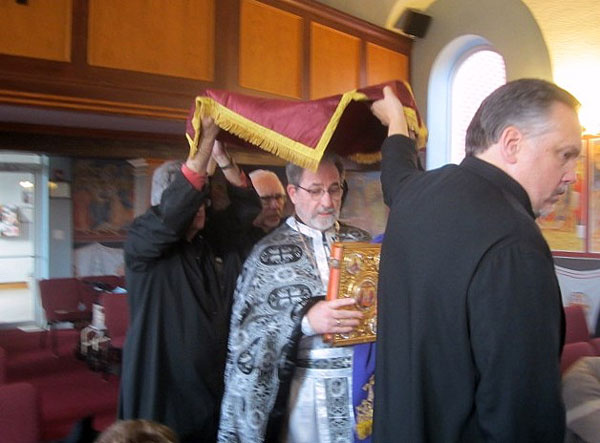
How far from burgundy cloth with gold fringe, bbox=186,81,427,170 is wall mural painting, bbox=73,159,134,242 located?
191 inches

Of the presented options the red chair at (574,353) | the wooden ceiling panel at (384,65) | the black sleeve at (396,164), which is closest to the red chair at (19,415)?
the black sleeve at (396,164)

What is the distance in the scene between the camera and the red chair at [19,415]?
6.85ft

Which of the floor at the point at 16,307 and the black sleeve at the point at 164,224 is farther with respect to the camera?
the floor at the point at 16,307

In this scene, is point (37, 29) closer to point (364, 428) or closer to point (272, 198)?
point (272, 198)

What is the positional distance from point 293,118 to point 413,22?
14.7ft

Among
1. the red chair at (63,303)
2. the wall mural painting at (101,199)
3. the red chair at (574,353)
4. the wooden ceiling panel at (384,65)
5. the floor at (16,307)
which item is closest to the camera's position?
the red chair at (574,353)

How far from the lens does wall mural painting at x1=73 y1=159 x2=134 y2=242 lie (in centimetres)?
660

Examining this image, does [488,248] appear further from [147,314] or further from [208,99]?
[147,314]

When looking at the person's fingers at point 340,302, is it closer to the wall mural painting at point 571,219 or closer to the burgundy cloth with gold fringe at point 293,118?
the burgundy cloth with gold fringe at point 293,118

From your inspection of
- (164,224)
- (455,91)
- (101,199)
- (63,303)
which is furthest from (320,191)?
(63,303)

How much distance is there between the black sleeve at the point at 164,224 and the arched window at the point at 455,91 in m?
4.52

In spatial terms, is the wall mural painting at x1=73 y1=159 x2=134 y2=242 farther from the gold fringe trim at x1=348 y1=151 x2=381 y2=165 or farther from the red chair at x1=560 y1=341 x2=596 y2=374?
the red chair at x1=560 y1=341 x2=596 y2=374

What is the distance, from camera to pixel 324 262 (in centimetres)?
213

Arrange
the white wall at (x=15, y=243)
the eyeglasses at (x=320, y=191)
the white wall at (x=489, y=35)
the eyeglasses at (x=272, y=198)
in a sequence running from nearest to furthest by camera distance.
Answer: the eyeglasses at (x=320, y=191), the eyeglasses at (x=272, y=198), the white wall at (x=489, y=35), the white wall at (x=15, y=243)
